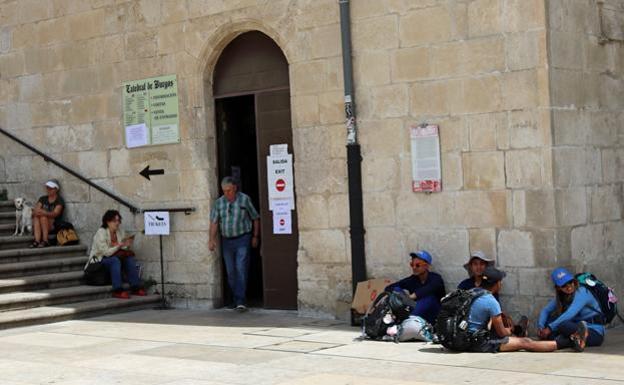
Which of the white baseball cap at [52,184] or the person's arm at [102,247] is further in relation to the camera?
the white baseball cap at [52,184]

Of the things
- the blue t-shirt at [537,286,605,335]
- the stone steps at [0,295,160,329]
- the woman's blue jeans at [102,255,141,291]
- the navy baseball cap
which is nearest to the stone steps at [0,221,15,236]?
the woman's blue jeans at [102,255,141,291]

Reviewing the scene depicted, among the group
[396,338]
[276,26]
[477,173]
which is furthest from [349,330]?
[276,26]

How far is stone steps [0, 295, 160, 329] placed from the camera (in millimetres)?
12695

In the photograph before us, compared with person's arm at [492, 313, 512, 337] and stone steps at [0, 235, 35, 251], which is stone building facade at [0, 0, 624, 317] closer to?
person's arm at [492, 313, 512, 337]

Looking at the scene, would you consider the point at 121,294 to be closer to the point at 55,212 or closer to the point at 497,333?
the point at 55,212

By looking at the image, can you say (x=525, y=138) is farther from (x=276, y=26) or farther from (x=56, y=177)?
(x=56, y=177)

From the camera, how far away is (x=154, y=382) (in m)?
8.84

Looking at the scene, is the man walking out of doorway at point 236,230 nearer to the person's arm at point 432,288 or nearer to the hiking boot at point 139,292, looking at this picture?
the hiking boot at point 139,292

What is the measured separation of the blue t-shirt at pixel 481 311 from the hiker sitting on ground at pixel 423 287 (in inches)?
51.0

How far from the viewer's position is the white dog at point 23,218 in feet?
49.6

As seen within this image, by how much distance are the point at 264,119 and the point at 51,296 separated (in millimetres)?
3659

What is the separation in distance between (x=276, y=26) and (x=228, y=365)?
5101 millimetres

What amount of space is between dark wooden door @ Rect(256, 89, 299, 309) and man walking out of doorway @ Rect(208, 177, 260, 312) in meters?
0.20

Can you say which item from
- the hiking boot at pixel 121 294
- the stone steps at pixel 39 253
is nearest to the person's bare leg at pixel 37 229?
the stone steps at pixel 39 253
